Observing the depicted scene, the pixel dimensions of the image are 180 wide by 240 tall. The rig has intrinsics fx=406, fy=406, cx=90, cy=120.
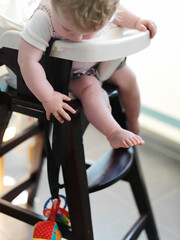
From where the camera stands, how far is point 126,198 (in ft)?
5.24

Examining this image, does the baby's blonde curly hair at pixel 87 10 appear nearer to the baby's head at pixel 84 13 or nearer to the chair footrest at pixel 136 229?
the baby's head at pixel 84 13

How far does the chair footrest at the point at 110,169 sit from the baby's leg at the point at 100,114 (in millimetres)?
184

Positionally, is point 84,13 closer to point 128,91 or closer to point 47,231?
point 128,91

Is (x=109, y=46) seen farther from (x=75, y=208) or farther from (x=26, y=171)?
(x=26, y=171)

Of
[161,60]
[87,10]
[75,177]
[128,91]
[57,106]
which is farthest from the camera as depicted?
[161,60]

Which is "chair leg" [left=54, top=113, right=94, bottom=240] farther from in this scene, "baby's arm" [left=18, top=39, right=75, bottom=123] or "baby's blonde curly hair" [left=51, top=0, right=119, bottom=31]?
"baby's blonde curly hair" [left=51, top=0, right=119, bottom=31]

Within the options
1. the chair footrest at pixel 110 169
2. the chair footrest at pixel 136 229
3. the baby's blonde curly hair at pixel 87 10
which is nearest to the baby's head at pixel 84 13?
the baby's blonde curly hair at pixel 87 10

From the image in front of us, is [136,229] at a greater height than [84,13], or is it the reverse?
[84,13]

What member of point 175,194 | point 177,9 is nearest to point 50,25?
point 177,9

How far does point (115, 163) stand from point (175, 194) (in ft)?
1.99

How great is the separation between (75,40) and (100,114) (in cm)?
18

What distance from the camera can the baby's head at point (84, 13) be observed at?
0.71 metres

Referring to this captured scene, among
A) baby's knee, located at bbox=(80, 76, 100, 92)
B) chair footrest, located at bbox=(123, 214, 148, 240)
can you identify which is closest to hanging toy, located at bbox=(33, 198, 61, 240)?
chair footrest, located at bbox=(123, 214, 148, 240)

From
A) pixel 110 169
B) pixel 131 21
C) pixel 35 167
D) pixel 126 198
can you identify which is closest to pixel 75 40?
pixel 131 21
